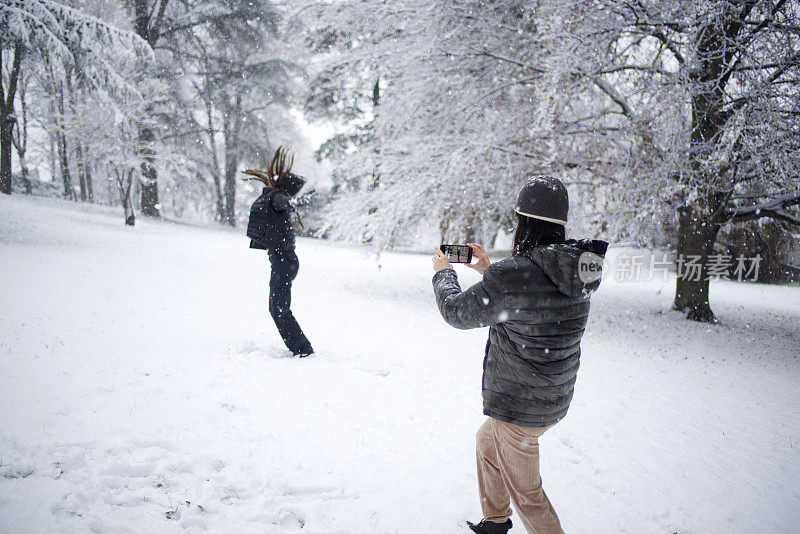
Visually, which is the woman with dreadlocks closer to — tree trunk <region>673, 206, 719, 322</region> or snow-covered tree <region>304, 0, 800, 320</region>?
snow-covered tree <region>304, 0, 800, 320</region>

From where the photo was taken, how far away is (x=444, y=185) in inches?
328

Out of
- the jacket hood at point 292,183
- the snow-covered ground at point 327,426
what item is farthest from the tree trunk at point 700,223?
the jacket hood at point 292,183

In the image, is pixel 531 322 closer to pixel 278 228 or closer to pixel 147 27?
pixel 278 228

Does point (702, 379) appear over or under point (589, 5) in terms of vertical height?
under

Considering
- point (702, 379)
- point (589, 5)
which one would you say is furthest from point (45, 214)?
point (702, 379)

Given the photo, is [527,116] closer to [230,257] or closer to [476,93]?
[476,93]

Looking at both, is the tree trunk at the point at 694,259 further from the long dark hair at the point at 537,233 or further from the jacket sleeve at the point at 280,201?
the long dark hair at the point at 537,233

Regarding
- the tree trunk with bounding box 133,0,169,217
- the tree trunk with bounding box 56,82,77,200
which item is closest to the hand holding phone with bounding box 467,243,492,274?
the tree trunk with bounding box 133,0,169,217

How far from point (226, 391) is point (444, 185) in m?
5.90

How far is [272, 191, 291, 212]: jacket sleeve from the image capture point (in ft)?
14.6

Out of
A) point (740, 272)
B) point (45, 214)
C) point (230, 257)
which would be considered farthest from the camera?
point (740, 272)

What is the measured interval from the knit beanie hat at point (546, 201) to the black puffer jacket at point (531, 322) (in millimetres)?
149

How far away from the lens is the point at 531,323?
1.88 metres

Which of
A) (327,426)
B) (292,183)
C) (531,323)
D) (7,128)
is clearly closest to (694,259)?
(292,183)
